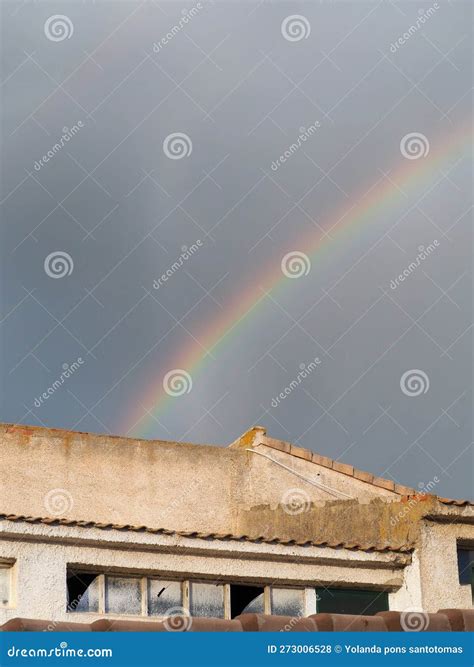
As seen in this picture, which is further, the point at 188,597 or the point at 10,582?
the point at 188,597

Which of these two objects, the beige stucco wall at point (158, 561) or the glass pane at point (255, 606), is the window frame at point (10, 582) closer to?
the beige stucco wall at point (158, 561)

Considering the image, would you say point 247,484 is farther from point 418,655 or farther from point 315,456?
point 418,655

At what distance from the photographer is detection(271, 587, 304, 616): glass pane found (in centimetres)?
1650

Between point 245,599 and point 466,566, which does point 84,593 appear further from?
point 466,566

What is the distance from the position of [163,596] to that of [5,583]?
1.96 metres

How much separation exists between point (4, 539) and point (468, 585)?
6.66m

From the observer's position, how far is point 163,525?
22.9 m

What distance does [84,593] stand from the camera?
1567 cm

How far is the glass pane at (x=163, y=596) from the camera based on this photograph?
1580 cm

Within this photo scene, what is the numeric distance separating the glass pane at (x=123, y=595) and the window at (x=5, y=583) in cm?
119

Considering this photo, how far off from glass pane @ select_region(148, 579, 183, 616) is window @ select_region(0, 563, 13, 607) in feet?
5.67

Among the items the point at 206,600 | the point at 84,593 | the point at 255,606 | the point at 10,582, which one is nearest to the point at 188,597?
the point at 206,600

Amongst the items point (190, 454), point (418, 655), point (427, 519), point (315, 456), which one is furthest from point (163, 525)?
point (418, 655)

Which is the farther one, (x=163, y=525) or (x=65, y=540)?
(x=163, y=525)
